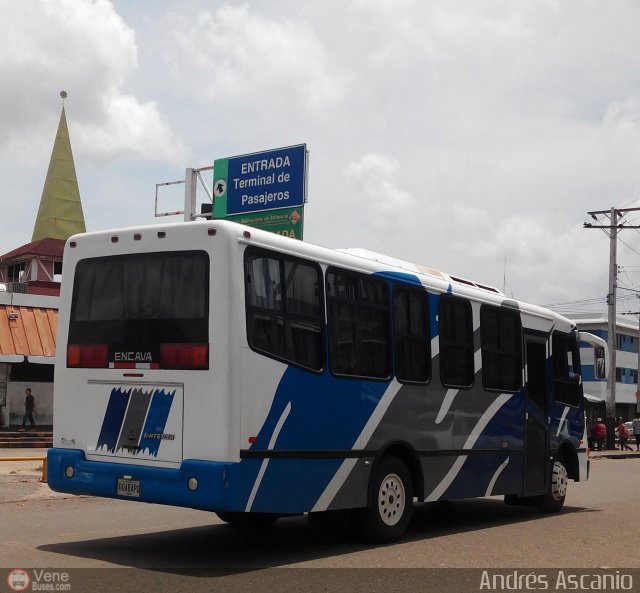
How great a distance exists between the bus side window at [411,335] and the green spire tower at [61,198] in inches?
1432

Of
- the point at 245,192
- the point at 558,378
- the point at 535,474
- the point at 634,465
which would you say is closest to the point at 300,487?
the point at 535,474

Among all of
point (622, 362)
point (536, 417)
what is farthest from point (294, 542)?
point (622, 362)

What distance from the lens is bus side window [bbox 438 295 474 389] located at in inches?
456

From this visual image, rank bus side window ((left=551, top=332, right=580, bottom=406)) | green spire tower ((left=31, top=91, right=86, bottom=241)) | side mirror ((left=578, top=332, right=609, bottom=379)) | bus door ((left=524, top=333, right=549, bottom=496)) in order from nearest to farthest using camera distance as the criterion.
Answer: bus door ((left=524, top=333, right=549, bottom=496))
bus side window ((left=551, top=332, right=580, bottom=406))
side mirror ((left=578, top=332, right=609, bottom=379))
green spire tower ((left=31, top=91, right=86, bottom=241))

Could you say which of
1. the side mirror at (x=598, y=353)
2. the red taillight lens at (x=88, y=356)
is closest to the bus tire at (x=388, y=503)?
the red taillight lens at (x=88, y=356)

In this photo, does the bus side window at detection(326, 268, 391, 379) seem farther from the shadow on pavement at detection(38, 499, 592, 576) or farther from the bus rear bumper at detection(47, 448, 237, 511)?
the bus rear bumper at detection(47, 448, 237, 511)

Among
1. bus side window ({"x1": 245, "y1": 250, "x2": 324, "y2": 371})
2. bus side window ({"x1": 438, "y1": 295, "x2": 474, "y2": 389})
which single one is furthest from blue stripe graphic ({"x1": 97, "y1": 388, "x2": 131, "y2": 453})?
bus side window ({"x1": 438, "y1": 295, "x2": 474, "y2": 389})

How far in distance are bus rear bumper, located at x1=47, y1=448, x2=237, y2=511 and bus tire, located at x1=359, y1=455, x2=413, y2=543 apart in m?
2.25

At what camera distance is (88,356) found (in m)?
9.48

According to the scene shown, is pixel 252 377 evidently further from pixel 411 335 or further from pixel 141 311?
pixel 411 335

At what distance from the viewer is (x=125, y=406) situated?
912 cm

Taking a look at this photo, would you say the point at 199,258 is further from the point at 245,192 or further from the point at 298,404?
the point at 245,192

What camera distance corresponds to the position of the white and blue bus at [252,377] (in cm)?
859

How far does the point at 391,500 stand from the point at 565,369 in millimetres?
5381
